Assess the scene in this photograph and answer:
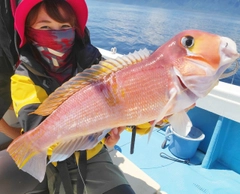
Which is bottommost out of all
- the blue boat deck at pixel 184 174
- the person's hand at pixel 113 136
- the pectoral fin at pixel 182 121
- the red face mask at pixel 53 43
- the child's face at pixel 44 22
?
the blue boat deck at pixel 184 174

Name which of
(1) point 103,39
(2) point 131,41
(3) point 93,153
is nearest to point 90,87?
(3) point 93,153

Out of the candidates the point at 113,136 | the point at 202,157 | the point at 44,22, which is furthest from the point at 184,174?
the point at 44,22

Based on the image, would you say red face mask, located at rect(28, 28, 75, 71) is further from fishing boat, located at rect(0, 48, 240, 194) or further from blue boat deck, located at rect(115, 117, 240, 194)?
blue boat deck, located at rect(115, 117, 240, 194)

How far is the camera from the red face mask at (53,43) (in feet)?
4.46

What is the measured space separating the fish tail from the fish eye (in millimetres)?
807

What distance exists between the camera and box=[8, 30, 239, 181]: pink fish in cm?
85

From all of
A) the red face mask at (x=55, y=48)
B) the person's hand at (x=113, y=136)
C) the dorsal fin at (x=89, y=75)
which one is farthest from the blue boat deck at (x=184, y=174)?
the dorsal fin at (x=89, y=75)

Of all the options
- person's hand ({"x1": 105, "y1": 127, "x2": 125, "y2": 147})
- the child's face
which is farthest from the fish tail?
the child's face

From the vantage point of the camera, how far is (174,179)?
7.61 ft

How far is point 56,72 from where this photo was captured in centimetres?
152

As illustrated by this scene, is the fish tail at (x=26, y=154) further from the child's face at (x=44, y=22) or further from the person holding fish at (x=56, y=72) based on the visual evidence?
the child's face at (x=44, y=22)

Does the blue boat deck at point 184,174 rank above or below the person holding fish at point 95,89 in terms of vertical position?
below

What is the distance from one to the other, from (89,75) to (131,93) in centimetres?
21

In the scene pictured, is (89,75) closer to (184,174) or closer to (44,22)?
(44,22)
